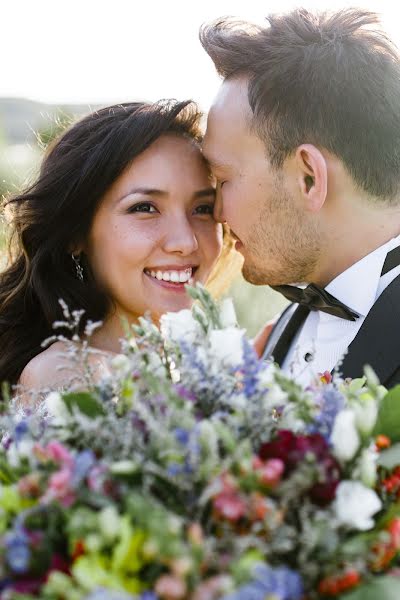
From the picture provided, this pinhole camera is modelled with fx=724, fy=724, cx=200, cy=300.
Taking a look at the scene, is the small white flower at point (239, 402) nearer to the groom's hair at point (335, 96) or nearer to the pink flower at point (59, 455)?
the pink flower at point (59, 455)

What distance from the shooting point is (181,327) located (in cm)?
160

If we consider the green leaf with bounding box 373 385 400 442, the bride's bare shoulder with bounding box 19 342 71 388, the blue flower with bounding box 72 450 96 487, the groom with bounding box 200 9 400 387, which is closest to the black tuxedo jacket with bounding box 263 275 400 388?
the groom with bounding box 200 9 400 387

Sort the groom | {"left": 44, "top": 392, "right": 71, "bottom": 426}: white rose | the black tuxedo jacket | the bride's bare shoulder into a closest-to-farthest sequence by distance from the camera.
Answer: {"left": 44, "top": 392, "right": 71, "bottom": 426}: white rose, the black tuxedo jacket, the bride's bare shoulder, the groom

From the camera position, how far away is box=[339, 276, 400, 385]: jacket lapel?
275cm

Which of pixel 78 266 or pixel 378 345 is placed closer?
pixel 378 345

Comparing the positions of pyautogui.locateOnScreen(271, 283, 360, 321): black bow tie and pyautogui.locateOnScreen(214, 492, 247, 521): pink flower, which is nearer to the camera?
pyautogui.locateOnScreen(214, 492, 247, 521): pink flower

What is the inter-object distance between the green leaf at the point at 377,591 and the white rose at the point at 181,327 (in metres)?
0.62

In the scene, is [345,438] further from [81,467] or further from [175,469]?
[81,467]

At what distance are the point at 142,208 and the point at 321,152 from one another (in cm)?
83

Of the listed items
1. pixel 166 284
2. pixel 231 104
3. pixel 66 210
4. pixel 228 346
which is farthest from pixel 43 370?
pixel 228 346

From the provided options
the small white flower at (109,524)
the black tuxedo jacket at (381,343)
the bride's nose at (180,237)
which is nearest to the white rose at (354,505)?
the small white flower at (109,524)

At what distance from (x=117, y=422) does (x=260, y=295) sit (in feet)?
17.3

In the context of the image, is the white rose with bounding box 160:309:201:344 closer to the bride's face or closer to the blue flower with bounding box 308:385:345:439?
the blue flower with bounding box 308:385:345:439

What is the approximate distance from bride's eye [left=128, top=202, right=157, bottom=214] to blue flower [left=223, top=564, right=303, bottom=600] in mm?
2351
